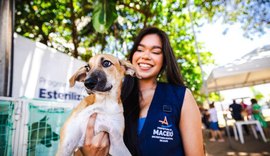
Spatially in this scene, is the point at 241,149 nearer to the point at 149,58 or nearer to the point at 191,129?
the point at 191,129

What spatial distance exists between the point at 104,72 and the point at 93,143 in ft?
2.44

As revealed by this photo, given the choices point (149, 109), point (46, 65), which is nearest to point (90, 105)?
point (149, 109)

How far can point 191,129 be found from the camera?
1.94 meters

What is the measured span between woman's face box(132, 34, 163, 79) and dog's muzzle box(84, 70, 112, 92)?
0.37m

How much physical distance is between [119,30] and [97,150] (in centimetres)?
910

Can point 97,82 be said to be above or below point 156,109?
above

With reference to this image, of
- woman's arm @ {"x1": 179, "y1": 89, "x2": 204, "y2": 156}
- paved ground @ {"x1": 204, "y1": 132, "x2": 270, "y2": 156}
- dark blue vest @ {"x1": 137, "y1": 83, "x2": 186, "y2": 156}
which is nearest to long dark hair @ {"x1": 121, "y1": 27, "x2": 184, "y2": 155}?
dark blue vest @ {"x1": 137, "y1": 83, "x2": 186, "y2": 156}

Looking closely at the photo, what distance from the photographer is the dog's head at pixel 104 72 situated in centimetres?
218

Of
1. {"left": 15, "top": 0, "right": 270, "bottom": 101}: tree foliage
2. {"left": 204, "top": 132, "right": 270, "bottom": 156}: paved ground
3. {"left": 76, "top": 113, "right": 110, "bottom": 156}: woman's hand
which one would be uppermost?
{"left": 15, "top": 0, "right": 270, "bottom": 101}: tree foliage

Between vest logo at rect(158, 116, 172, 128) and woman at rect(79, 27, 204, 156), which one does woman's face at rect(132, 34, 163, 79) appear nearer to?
woman at rect(79, 27, 204, 156)

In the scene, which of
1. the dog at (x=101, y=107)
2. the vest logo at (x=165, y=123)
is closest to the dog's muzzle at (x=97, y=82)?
the dog at (x=101, y=107)

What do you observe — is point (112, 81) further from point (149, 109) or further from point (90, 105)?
point (149, 109)

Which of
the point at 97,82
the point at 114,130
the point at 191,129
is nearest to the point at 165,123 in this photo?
the point at 191,129

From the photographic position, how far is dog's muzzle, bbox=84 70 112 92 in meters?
2.09
